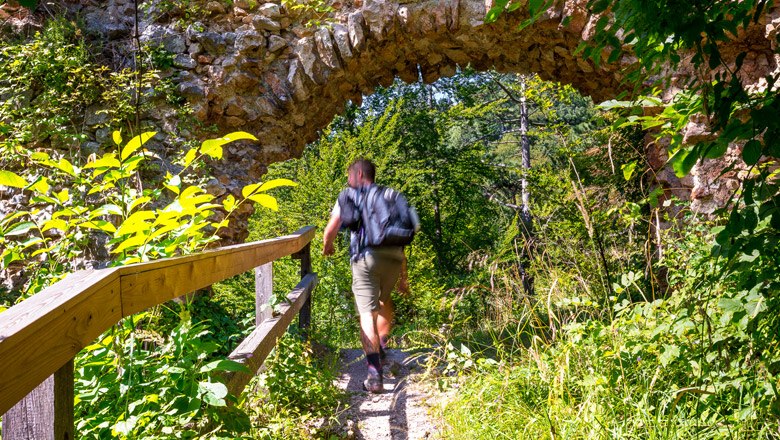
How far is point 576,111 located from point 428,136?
1307 cm

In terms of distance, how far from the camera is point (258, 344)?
233 centimetres

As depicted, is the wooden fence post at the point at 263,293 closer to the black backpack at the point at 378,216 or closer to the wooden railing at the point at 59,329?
the black backpack at the point at 378,216

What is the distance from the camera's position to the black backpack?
11.9 ft

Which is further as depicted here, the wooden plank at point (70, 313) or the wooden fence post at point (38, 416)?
the wooden fence post at point (38, 416)

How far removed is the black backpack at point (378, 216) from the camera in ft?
11.9

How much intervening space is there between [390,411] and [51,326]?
2570mm

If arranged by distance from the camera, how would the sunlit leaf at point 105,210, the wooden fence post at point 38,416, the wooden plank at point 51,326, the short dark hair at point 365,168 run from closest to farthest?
the wooden plank at point 51,326 → the wooden fence post at point 38,416 → the sunlit leaf at point 105,210 → the short dark hair at point 365,168

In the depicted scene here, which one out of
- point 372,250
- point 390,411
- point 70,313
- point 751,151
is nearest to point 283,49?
point 372,250

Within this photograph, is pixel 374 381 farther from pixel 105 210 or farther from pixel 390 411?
pixel 105 210

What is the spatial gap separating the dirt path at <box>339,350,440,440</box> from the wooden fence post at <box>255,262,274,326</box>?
70cm

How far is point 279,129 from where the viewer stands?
20.4ft

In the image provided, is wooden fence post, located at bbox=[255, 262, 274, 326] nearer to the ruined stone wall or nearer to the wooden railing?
the wooden railing

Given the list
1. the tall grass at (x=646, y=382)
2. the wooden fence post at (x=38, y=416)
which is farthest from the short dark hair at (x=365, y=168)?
the wooden fence post at (x=38, y=416)

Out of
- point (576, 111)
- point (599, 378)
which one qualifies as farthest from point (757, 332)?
point (576, 111)
